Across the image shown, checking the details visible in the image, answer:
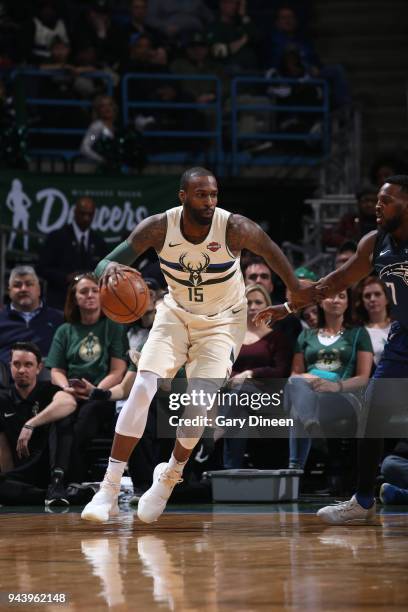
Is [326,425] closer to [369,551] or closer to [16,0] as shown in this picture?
[369,551]

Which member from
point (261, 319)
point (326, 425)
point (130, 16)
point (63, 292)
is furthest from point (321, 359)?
point (130, 16)

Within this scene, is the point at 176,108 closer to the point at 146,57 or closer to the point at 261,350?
the point at 146,57

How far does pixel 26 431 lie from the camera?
834 centimetres

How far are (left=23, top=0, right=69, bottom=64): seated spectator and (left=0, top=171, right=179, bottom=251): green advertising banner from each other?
10.5ft

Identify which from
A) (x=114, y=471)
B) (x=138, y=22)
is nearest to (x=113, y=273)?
(x=114, y=471)

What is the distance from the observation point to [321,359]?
339 inches

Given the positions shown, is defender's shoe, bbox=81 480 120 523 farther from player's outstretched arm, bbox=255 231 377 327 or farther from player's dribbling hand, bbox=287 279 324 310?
player's dribbling hand, bbox=287 279 324 310

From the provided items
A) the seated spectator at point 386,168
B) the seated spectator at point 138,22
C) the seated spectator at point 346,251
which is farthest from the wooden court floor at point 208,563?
the seated spectator at point 138,22

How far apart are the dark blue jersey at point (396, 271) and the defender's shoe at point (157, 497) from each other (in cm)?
158

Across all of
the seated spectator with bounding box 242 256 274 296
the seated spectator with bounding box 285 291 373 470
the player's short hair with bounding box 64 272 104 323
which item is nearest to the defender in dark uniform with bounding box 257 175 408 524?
the seated spectator with bounding box 285 291 373 470

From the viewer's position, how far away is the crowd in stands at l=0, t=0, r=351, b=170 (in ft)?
44.4

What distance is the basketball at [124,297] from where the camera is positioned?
21.1 feet

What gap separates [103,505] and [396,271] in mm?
2067

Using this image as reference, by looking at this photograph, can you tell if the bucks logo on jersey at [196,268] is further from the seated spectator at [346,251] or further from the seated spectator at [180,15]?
the seated spectator at [180,15]
